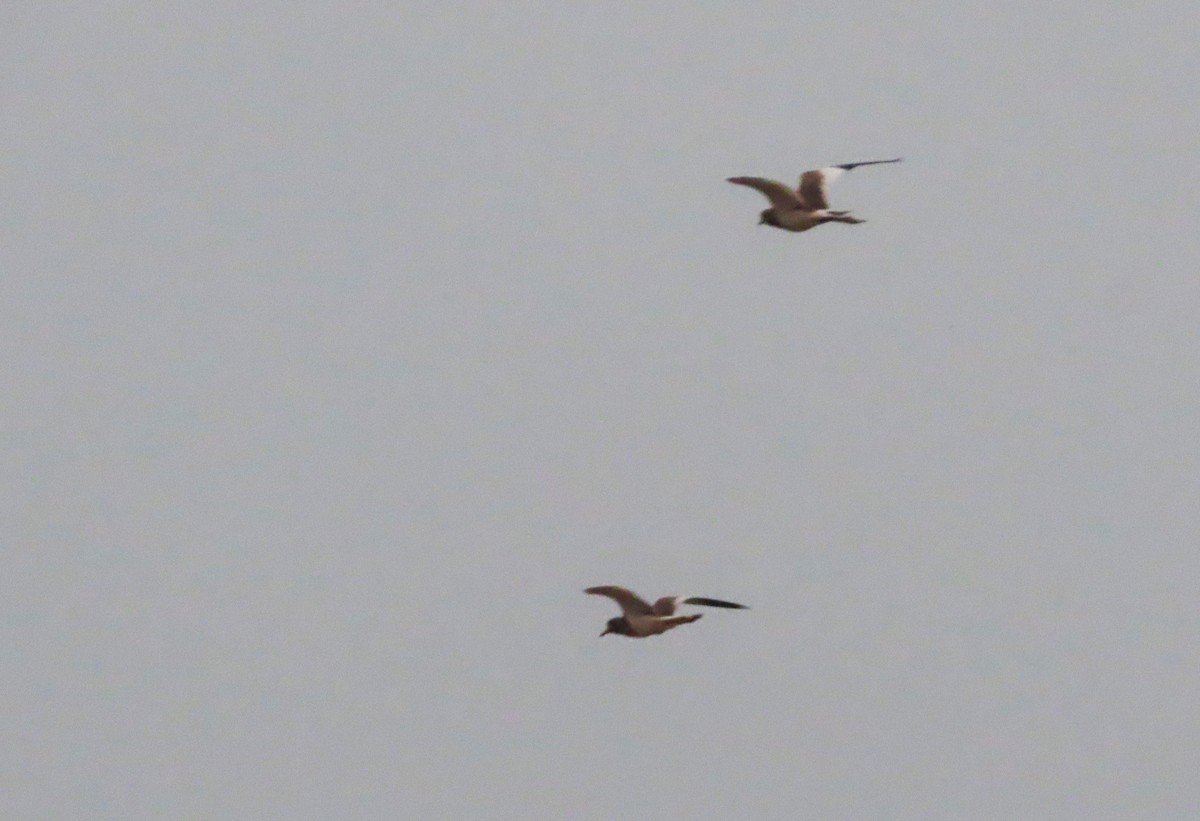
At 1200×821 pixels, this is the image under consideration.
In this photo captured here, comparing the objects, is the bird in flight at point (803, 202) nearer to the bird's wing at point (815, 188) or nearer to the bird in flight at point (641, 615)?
the bird's wing at point (815, 188)

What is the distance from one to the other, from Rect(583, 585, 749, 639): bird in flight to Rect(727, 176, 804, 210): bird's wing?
596cm

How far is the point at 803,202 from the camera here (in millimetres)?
35156

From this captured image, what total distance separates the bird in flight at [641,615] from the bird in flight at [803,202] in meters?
5.78

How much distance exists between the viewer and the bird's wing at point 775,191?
3412cm

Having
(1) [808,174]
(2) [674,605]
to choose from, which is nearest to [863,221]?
(1) [808,174]

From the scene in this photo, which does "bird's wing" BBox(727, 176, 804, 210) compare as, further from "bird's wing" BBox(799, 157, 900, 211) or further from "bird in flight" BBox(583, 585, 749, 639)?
"bird in flight" BBox(583, 585, 749, 639)

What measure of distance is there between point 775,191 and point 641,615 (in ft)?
21.3

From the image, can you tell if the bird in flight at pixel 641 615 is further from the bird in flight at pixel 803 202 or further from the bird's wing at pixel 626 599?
the bird in flight at pixel 803 202

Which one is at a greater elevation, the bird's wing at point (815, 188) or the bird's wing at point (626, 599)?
the bird's wing at point (815, 188)

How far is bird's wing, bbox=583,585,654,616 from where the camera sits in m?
34.3

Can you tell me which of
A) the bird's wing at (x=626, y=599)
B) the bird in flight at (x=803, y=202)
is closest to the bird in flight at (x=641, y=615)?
the bird's wing at (x=626, y=599)

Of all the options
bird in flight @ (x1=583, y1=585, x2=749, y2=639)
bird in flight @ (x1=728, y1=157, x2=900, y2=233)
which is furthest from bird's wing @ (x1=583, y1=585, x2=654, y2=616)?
bird in flight @ (x1=728, y1=157, x2=900, y2=233)

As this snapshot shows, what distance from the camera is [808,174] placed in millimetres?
35219

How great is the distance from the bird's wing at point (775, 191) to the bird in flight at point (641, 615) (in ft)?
19.5
